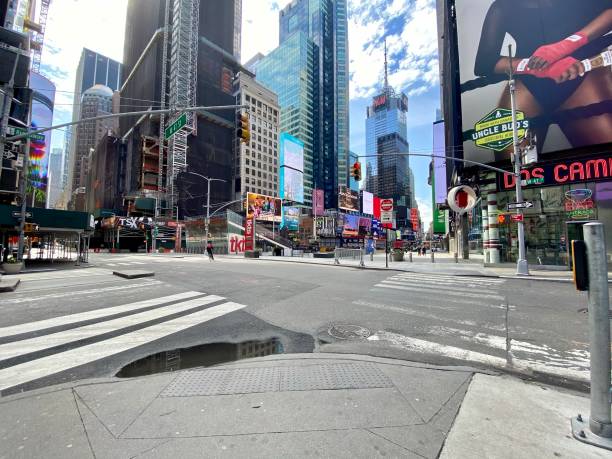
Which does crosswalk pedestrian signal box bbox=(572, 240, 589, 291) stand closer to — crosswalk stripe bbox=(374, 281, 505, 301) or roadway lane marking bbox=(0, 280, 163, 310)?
crosswalk stripe bbox=(374, 281, 505, 301)

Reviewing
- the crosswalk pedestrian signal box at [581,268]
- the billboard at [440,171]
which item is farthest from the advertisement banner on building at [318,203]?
the crosswalk pedestrian signal box at [581,268]

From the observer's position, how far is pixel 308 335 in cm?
559

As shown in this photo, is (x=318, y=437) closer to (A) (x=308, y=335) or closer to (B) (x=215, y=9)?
(A) (x=308, y=335)

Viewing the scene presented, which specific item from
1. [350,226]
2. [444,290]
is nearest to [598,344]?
[444,290]

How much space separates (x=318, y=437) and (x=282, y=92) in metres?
170

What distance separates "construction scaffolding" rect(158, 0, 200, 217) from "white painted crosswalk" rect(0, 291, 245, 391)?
7008cm

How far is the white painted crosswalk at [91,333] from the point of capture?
414 cm

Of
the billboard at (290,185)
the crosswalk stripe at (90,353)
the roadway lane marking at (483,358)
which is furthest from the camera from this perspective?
the billboard at (290,185)

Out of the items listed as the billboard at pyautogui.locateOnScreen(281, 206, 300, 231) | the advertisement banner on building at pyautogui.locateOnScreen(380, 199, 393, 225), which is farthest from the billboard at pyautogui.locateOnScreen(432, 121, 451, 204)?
the billboard at pyautogui.locateOnScreen(281, 206, 300, 231)

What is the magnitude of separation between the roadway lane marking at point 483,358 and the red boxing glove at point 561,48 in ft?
83.8

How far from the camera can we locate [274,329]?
234 inches

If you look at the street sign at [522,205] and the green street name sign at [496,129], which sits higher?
the green street name sign at [496,129]

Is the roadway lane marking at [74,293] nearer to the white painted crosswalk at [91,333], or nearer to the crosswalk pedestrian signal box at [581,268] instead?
the white painted crosswalk at [91,333]

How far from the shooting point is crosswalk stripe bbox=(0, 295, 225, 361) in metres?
4.73
